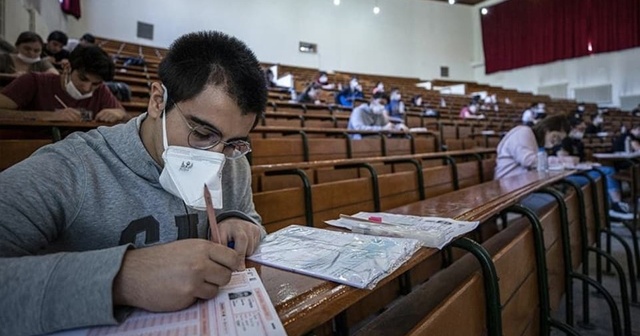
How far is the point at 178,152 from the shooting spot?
0.69m

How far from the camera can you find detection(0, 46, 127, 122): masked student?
1755 millimetres

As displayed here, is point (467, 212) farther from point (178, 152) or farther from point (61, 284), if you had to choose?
point (61, 284)

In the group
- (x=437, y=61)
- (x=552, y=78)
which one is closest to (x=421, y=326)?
(x=437, y=61)

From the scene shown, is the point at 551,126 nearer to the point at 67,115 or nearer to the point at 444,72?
the point at 67,115

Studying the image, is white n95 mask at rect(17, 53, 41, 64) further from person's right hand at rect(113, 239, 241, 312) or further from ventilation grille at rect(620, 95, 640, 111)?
ventilation grille at rect(620, 95, 640, 111)

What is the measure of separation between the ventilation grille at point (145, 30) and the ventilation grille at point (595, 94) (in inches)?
568

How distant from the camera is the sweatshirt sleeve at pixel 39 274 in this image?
0.39 meters

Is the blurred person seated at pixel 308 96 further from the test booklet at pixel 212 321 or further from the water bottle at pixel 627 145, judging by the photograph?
the test booklet at pixel 212 321

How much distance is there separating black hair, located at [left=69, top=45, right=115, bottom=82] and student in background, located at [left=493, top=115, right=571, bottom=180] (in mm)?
2541

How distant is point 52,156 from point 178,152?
0.66ft

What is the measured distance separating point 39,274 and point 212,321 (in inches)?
8.1

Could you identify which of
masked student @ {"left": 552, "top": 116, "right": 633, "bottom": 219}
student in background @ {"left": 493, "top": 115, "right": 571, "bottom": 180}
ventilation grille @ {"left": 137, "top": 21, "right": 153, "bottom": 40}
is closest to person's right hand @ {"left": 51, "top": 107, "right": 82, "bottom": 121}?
student in background @ {"left": 493, "top": 115, "right": 571, "bottom": 180}

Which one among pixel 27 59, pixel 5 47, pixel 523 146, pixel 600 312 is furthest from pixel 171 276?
pixel 5 47

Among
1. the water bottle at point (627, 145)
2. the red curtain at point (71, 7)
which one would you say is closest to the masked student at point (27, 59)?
the red curtain at point (71, 7)
